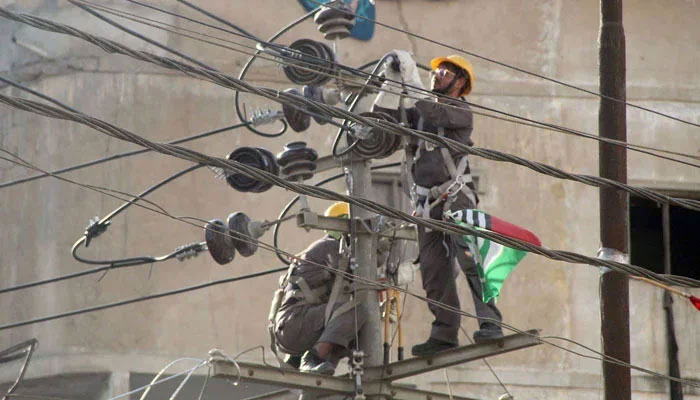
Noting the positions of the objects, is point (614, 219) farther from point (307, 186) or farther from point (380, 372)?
point (307, 186)

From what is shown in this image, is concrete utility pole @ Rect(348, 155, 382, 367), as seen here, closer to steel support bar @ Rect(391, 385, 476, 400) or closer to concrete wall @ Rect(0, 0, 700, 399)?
steel support bar @ Rect(391, 385, 476, 400)

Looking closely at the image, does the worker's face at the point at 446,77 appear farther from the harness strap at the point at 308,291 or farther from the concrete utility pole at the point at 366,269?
the harness strap at the point at 308,291

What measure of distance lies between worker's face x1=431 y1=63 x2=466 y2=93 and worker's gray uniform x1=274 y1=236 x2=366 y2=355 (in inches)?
59.6

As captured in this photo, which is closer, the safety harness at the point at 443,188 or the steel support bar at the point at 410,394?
the steel support bar at the point at 410,394

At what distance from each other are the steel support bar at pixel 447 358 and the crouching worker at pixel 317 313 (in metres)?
0.51

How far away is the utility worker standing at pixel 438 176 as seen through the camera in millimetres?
12398

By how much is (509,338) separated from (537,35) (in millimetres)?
9171

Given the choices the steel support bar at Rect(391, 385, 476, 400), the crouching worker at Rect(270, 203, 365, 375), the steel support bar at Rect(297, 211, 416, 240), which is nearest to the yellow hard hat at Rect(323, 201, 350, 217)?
the crouching worker at Rect(270, 203, 365, 375)

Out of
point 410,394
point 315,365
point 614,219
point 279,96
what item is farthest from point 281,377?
point 614,219

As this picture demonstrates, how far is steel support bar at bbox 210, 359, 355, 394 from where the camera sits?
38.0 ft

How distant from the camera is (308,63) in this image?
12.4m

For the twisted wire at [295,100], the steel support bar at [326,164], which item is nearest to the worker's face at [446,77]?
the steel support bar at [326,164]

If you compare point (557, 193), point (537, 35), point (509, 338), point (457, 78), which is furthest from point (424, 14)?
point (509, 338)

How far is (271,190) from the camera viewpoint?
19.2 meters
